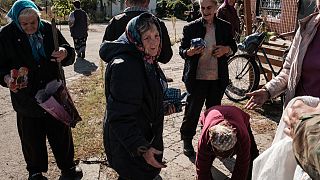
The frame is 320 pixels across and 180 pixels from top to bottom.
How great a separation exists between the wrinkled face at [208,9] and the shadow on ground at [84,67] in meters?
6.11

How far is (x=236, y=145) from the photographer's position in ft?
10.2

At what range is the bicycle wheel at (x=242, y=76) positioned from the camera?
6.32 m

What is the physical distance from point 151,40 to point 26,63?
4.97 feet

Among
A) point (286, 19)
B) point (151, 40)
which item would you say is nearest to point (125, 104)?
point (151, 40)

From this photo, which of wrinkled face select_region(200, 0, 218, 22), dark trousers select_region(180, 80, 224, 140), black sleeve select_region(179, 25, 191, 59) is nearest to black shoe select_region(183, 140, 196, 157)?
dark trousers select_region(180, 80, 224, 140)

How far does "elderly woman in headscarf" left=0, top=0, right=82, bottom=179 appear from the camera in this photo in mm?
3326

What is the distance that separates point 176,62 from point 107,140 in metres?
8.59

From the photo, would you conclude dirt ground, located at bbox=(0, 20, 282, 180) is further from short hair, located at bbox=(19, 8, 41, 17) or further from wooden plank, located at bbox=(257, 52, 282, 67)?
short hair, located at bbox=(19, 8, 41, 17)

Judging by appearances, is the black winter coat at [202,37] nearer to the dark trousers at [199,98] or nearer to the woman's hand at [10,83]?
the dark trousers at [199,98]

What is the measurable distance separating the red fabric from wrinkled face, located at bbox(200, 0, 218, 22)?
1167 mm

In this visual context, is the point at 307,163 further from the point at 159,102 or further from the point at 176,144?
the point at 176,144

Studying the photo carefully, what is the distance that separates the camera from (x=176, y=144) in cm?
483

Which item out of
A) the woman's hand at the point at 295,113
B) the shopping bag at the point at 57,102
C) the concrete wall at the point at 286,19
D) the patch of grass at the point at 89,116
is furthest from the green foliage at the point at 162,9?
the woman's hand at the point at 295,113

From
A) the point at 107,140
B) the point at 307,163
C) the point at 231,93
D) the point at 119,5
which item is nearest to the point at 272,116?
the point at 231,93
